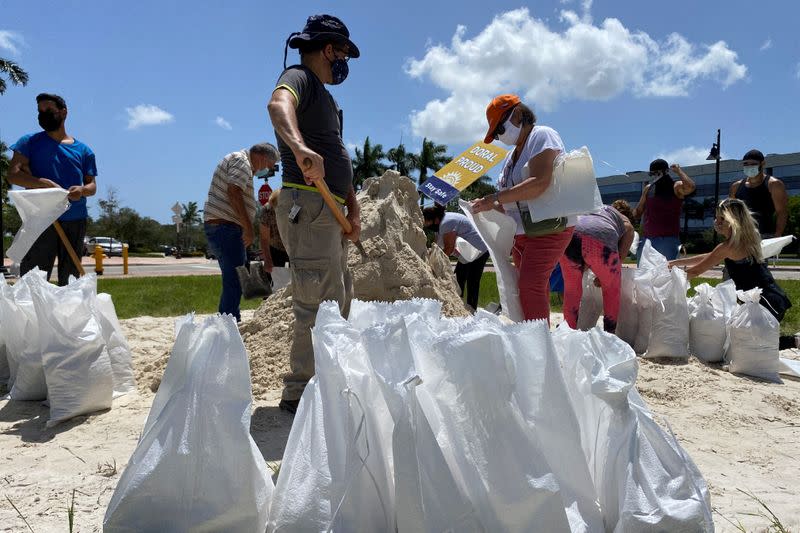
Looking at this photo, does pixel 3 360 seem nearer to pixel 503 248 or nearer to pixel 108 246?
pixel 503 248

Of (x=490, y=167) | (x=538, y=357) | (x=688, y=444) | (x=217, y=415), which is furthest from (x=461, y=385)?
(x=490, y=167)

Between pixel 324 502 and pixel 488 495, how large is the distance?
0.39 metres

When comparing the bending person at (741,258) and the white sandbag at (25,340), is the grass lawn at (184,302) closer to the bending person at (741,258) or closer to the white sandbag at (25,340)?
the bending person at (741,258)

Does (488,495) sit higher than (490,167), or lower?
lower

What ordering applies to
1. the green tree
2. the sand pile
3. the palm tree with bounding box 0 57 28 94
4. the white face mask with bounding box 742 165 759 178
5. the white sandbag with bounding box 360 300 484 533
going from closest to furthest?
the white sandbag with bounding box 360 300 484 533 → the sand pile → the white face mask with bounding box 742 165 759 178 → the palm tree with bounding box 0 57 28 94 → the green tree

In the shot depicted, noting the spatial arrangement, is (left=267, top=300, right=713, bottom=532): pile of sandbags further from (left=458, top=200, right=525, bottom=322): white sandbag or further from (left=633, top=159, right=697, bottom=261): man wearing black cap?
(left=633, top=159, right=697, bottom=261): man wearing black cap

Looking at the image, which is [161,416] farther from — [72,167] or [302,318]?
[72,167]

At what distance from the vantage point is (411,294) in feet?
13.3

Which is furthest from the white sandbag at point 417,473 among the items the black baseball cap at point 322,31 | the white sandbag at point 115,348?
the white sandbag at point 115,348

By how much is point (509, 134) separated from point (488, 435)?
211 centimetres

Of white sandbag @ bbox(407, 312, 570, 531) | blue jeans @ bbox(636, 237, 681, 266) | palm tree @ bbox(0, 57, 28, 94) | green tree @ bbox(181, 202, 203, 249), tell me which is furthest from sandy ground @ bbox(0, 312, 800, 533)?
green tree @ bbox(181, 202, 203, 249)

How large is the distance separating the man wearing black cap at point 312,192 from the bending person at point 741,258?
291cm

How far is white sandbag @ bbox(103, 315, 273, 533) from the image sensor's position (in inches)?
54.6

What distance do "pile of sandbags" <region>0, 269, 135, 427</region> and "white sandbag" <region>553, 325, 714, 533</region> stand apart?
2.21 metres
